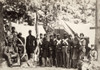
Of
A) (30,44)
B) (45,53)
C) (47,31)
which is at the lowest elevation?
(45,53)

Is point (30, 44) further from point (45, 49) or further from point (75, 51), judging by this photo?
point (75, 51)

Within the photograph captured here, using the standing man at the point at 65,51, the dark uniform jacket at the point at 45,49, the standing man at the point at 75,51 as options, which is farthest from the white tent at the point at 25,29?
the standing man at the point at 75,51

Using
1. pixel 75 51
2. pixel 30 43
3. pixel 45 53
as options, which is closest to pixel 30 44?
pixel 30 43

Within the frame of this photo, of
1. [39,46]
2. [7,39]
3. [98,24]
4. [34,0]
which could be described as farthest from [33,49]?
[98,24]

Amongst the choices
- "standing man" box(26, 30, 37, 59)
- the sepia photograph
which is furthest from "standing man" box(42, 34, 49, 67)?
"standing man" box(26, 30, 37, 59)

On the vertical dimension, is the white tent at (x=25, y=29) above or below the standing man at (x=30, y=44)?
above

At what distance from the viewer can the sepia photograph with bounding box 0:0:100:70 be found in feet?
13.4

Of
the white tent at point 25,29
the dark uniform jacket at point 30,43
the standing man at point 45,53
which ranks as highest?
the white tent at point 25,29

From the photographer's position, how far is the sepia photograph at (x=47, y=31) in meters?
4.07

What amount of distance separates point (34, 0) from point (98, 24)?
0.88 m

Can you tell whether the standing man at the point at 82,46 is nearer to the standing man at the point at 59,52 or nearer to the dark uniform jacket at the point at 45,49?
the standing man at the point at 59,52

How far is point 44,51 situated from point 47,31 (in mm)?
259

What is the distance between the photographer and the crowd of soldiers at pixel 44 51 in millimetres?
4070

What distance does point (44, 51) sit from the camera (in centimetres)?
407
